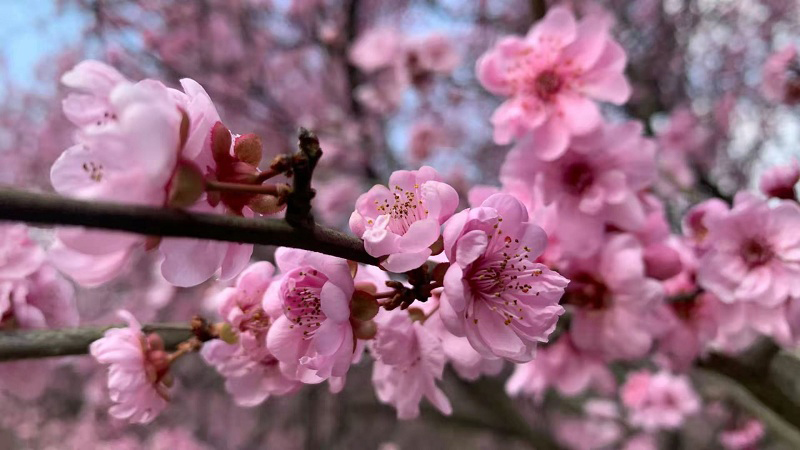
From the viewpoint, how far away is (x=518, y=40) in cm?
125

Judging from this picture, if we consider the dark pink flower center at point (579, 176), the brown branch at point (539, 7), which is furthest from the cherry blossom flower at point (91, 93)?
the brown branch at point (539, 7)

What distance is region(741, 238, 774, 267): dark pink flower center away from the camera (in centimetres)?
105

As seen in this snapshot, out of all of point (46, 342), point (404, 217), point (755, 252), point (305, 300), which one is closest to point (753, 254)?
point (755, 252)

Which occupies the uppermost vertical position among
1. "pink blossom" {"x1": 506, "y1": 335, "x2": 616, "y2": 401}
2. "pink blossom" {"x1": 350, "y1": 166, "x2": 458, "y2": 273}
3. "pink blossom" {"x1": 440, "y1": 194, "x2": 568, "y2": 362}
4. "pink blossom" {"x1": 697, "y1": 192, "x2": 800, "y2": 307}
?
"pink blossom" {"x1": 350, "y1": 166, "x2": 458, "y2": 273}

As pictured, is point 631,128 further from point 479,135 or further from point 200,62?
point 479,135

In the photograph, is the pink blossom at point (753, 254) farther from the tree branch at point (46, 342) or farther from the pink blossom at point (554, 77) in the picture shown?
the tree branch at point (46, 342)

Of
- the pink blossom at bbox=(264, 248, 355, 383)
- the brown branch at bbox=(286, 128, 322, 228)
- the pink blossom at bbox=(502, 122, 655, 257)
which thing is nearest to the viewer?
the brown branch at bbox=(286, 128, 322, 228)

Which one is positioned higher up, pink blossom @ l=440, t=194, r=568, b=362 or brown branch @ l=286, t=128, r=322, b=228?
brown branch @ l=286, t=128, r=322, b=228

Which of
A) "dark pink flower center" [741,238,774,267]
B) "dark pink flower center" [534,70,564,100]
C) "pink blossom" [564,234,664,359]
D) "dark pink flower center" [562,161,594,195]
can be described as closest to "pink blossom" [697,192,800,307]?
"dark pink flower center" [741,238,774,267]

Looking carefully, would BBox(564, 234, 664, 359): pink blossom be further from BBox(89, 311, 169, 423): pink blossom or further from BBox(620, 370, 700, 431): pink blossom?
BBox(620, 370, 700, 431): pink blossom

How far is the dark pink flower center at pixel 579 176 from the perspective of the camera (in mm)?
1184

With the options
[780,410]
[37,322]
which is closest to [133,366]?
[37,322]

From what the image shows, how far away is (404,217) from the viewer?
26.4 inches

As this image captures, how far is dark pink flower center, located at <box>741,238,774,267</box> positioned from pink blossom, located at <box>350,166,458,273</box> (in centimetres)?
72
